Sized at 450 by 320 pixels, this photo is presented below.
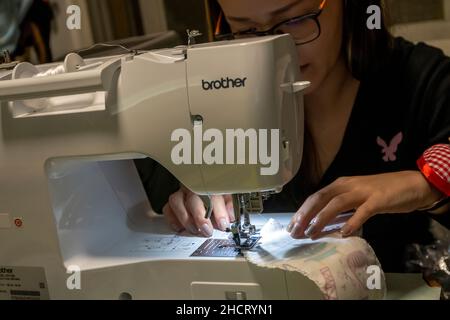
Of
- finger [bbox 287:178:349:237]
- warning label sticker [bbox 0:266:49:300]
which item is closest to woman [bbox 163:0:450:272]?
finger [bbox 287:178:349:237]

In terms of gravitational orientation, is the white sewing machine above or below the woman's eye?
below

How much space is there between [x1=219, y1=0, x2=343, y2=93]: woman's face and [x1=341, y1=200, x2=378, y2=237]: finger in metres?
0.25

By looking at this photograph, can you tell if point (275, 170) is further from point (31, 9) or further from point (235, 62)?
point (31, 9)

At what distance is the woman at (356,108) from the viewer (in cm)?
78

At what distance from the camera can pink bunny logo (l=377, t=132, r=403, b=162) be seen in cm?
92

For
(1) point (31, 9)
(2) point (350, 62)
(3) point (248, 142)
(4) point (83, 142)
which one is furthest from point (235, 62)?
(1) point (31, 9)

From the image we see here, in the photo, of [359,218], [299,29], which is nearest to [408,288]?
[359,218]

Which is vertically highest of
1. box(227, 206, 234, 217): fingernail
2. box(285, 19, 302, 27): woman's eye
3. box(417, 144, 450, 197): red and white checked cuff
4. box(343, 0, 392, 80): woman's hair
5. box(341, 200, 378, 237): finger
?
box(285, 19, 302, 27): woman's eye

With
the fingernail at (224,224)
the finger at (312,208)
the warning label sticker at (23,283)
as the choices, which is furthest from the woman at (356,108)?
the warning label sticker at (23,283)

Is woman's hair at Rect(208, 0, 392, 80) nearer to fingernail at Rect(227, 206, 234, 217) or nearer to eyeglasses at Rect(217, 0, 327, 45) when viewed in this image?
eyeglasses at Rect(217, 0, 327, 45)

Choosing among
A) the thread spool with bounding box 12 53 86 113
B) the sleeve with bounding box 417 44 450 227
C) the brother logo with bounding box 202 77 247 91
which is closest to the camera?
the brother logo with bounding box 202 77 247 91

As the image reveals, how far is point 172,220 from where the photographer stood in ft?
2.64

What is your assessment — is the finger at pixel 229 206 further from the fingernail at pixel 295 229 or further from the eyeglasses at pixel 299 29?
the eyeglasses at pixel 299 29

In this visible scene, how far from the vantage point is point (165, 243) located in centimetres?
75
